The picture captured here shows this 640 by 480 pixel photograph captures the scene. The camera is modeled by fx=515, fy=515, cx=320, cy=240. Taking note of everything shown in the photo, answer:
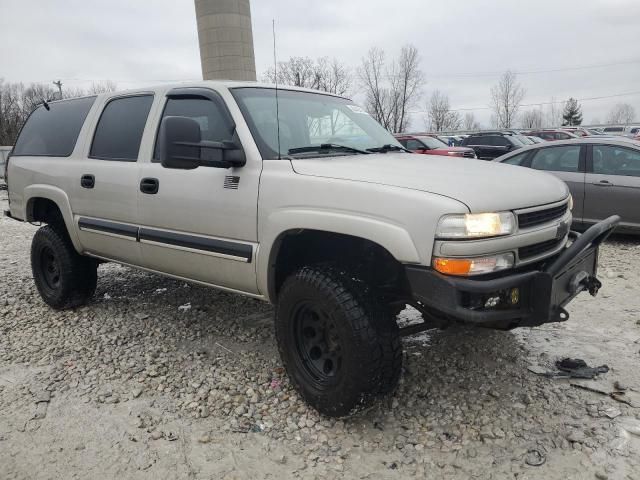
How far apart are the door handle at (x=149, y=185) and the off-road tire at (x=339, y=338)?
4.15 ft

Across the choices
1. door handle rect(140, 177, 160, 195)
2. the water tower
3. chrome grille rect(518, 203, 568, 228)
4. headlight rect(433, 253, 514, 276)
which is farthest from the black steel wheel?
the water tower

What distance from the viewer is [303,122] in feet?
11.4

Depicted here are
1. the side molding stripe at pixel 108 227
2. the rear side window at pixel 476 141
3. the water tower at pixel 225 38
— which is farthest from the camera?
the water tower at pixel 225 38

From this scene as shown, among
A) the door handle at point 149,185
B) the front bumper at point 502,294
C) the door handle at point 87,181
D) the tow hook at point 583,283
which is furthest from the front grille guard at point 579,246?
the door handle at point 87,181

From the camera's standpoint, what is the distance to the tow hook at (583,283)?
2.75 m

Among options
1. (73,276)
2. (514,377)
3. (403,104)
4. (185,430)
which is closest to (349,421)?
(185,430)

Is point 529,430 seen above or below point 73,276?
below

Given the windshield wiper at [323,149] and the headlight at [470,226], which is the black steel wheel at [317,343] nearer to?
the headlight at [470,226]

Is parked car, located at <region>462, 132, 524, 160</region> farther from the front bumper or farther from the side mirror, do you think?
the side mirror

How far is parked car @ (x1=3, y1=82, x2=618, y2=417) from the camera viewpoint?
94.9 inches

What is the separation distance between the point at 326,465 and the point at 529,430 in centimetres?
111

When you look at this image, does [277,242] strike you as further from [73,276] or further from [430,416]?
[73,276]

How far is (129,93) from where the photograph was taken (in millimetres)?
4094

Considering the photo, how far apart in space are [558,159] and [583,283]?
5325mm
